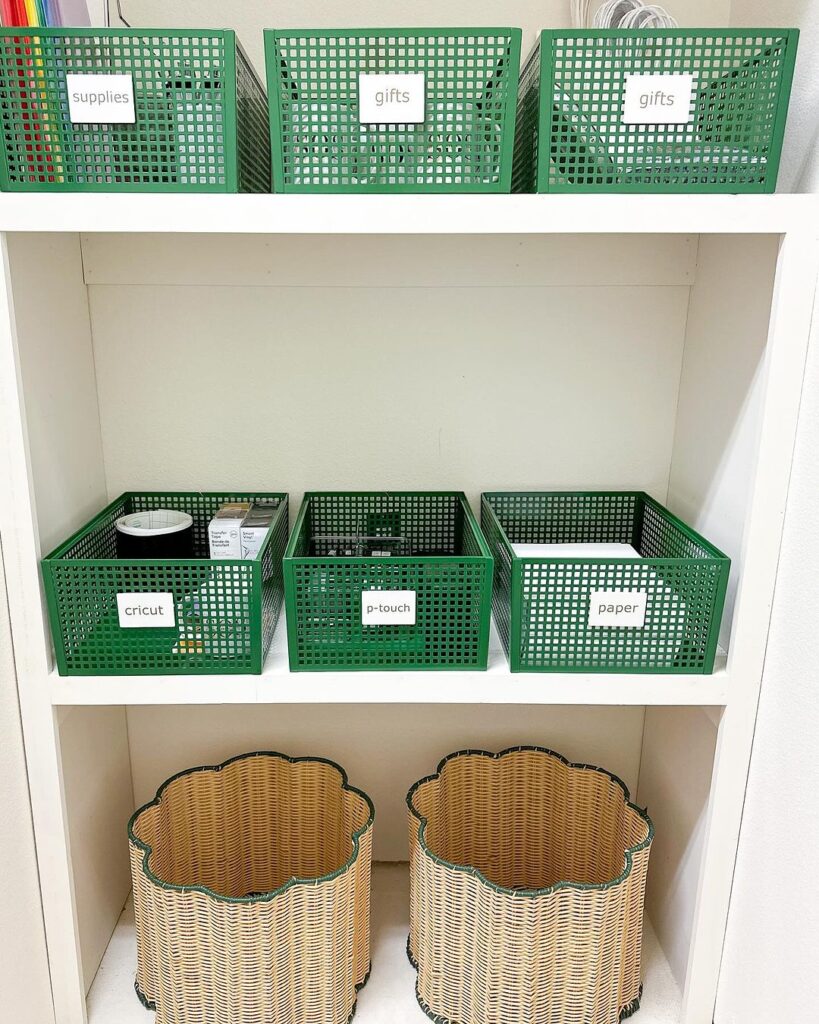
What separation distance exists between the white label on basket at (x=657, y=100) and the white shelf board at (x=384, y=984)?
1.26 m

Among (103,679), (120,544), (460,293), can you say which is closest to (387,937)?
(103,679)

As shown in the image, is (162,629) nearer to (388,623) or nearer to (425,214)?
(388,623)

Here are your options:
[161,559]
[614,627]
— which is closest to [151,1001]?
[161,559]

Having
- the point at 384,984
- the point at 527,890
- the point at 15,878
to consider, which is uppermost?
the point at 15,878

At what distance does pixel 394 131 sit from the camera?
0.94 m

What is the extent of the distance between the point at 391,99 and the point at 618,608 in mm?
677

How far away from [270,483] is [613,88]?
794 millimetres

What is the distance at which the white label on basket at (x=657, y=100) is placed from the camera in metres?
0.92

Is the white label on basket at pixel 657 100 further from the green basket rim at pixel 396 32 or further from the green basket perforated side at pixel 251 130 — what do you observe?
the green basket perforated side at pixel 251 130

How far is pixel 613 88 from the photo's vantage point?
945 millimetres

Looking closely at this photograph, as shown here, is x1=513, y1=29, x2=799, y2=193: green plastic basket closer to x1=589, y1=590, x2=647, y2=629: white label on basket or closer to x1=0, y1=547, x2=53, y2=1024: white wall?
x1=589, y1=590, x2=647, y2=629: white label on basket

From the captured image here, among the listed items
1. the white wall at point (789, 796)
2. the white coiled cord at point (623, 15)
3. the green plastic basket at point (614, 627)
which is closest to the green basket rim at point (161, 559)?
the green plastic basket at point (614, 627)

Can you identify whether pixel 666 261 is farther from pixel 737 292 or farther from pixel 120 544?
pixel 120 544

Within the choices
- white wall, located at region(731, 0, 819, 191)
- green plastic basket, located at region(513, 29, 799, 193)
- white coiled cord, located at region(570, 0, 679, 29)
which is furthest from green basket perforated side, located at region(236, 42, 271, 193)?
white wall, located at region(731, 0, 819, 191)
